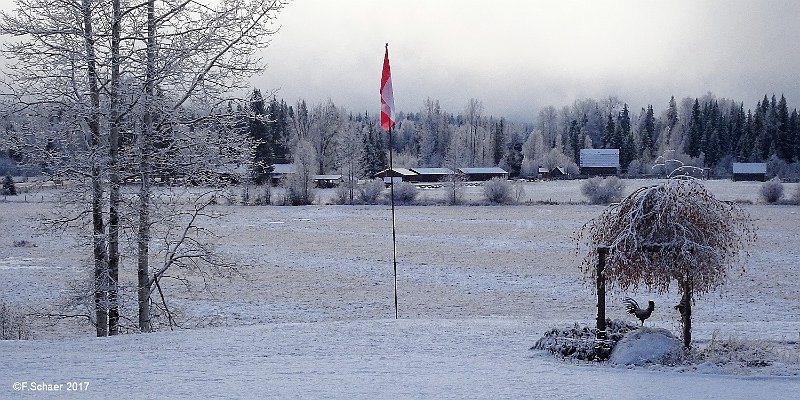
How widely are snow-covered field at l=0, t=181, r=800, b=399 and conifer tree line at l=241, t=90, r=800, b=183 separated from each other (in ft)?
130

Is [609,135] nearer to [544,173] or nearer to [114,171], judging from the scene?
[544,173]

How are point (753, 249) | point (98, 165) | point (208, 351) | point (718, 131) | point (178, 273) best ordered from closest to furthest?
point (208, 351) → point (98, 165) → point (178, 273) → point (753, 249) → point (718, 131)

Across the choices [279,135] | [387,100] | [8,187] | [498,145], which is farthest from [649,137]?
[387,100]

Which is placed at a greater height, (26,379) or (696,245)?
(696,245)

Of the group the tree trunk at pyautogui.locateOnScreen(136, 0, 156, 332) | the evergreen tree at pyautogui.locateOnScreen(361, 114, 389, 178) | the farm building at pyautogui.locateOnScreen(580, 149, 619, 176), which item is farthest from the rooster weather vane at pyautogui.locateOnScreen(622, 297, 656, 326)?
the farm building at pyautogui.locateOnScreen(580, 149, 619, 176)

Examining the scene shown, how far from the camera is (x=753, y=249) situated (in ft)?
123

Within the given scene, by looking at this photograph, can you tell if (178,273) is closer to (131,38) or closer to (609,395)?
(131,38)

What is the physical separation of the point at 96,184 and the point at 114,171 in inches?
18.5

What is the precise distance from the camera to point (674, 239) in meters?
9.92

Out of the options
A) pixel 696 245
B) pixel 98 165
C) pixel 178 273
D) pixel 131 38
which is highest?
pixel 131 38

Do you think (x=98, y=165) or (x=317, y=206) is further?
(x=317, y=206)

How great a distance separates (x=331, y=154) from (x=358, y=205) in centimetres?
3796

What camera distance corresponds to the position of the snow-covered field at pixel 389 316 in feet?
28.0

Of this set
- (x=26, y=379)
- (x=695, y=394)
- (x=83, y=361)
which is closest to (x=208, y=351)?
(x=83, y=361)
